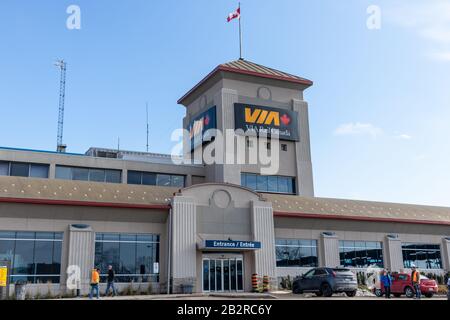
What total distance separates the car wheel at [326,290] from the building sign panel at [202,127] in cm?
2160

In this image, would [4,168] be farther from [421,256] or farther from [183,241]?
[421,256]

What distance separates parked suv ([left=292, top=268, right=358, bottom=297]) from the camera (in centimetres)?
2577

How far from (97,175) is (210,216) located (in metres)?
12.5

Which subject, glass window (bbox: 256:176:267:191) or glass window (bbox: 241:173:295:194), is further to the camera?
glass window (bbox: 256:176:267:191)

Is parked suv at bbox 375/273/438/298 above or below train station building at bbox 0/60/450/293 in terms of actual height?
below

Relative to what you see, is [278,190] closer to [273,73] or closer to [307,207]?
[307,207]

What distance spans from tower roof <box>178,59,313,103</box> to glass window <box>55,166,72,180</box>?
15.3m

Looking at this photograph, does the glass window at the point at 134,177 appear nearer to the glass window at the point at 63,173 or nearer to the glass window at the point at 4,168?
the glass window at the point at 63,173

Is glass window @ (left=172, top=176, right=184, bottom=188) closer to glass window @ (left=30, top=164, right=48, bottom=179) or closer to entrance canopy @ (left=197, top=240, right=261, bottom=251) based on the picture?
glass window @ (left=30, top=164, right=48, bottom=179)

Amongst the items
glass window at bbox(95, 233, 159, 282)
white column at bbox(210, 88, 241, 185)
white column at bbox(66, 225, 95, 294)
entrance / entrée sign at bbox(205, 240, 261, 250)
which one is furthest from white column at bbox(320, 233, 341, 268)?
white column at bbox(66, 225, 95, 294)

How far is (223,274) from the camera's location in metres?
33.4

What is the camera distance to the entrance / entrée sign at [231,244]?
3157 centimetres

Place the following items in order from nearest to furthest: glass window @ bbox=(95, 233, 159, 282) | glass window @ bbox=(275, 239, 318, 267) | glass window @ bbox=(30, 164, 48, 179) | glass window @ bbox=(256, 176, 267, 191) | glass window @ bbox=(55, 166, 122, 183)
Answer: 1. glass window @ bbox=(95, 233, 159, 282)
2. glass window @ bbox=(275, 239, 318, 267)
3. glass window @ bbox=(30, 164, 48, 179)
4. glass window @ bbox=(55, 166, 122, 183)
5. glass window @ bbox=(256, 176, 267, 191)
